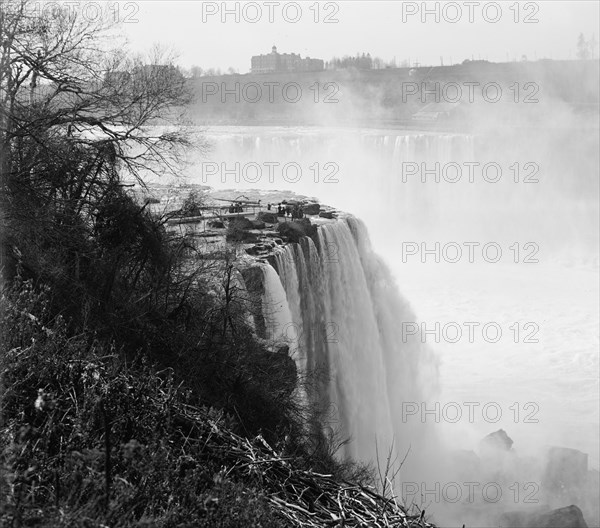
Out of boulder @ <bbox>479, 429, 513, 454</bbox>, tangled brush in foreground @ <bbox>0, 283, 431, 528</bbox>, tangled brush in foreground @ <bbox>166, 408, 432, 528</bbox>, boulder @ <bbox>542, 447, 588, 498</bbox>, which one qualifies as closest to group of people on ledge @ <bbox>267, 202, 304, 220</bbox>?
boulder @ <bbox>479, 429, 513, 454</bbox>

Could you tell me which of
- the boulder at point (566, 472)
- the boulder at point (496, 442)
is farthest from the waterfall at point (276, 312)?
the boulder at point (496, 442)

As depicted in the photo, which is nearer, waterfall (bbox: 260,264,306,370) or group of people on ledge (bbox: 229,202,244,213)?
waterfall (bbox: 260,264,306,370)

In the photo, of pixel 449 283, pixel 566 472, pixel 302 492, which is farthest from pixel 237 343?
pixel 449 283

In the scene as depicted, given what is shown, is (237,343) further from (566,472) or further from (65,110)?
(566,472)

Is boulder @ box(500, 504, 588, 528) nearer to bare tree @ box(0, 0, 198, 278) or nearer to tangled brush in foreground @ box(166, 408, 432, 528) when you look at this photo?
bare tree @ box(0, 0, 198, 278)

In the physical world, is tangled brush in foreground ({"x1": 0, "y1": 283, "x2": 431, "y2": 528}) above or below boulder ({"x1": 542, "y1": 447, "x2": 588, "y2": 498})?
above

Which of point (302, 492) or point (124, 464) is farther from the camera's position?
point (302, 492)
